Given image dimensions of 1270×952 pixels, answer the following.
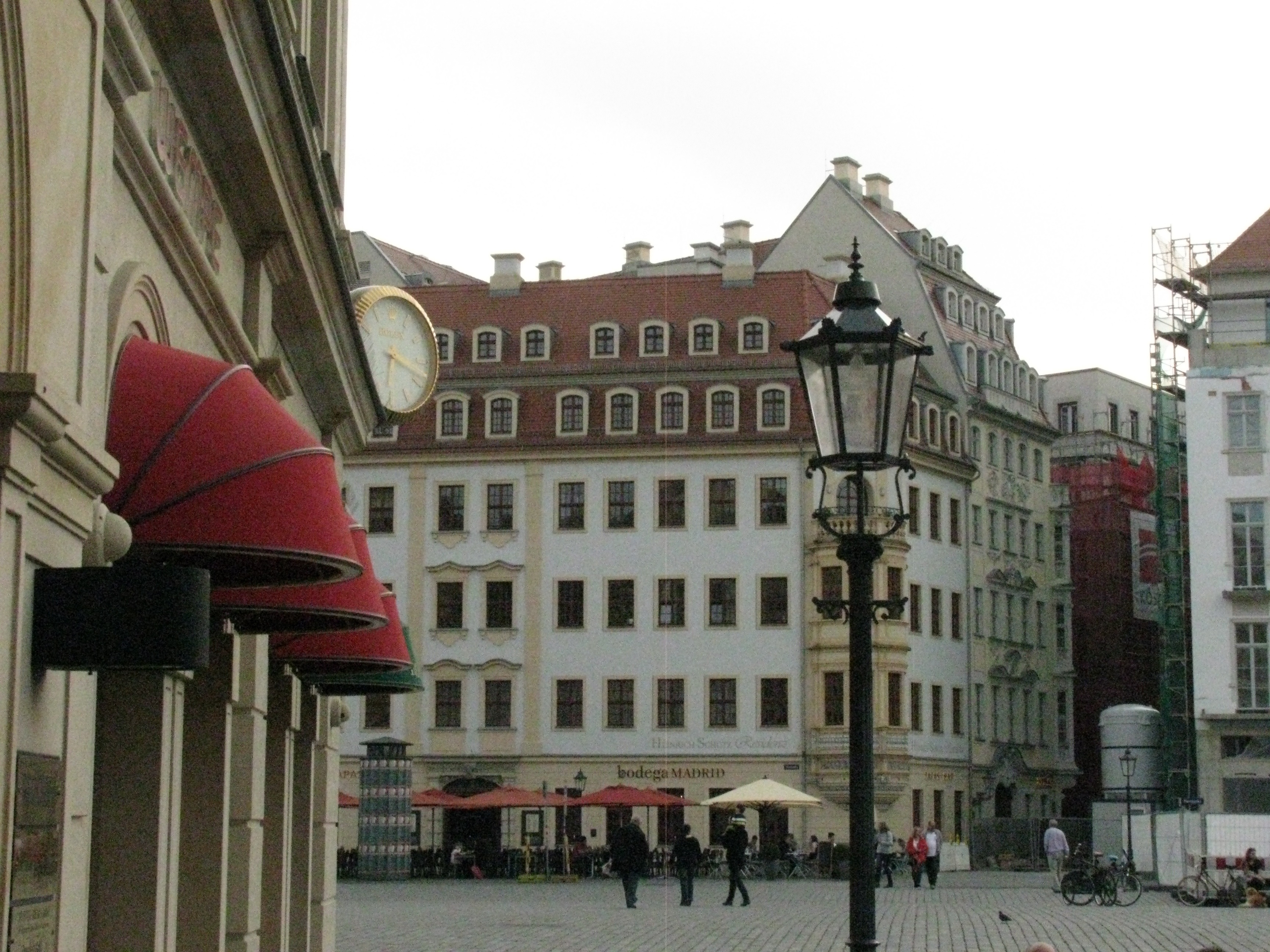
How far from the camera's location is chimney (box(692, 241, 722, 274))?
8288cm

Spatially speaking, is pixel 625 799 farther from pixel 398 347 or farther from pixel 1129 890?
pixel 398 347

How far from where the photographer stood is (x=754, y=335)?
72.7 m

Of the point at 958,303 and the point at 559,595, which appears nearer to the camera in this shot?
the point at 559,595

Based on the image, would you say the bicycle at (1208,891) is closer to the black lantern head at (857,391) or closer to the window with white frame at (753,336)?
the window with white frame at (753,336)

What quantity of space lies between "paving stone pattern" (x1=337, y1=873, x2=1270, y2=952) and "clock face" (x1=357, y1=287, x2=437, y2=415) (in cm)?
717

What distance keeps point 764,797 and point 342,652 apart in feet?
138

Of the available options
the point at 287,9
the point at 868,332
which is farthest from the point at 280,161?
the point at 868,332

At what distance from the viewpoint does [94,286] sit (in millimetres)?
8172

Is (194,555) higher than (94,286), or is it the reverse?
(94,286)

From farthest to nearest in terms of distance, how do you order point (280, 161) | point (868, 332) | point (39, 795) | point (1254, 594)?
point (1254, 594), point (280, 161), point (868, 332), point (39, 795)

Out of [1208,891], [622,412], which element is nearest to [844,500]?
[622,412]

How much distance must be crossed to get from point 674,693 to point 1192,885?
1153 inches

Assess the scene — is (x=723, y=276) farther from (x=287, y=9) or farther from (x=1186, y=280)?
(x=287, y=9)

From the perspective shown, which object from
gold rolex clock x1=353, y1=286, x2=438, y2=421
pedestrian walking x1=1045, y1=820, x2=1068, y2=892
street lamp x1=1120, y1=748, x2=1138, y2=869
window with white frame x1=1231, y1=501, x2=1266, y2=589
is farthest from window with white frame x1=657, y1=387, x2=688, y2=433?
gold rolex clock x1=353, y1=286, x2=438, y2=421
